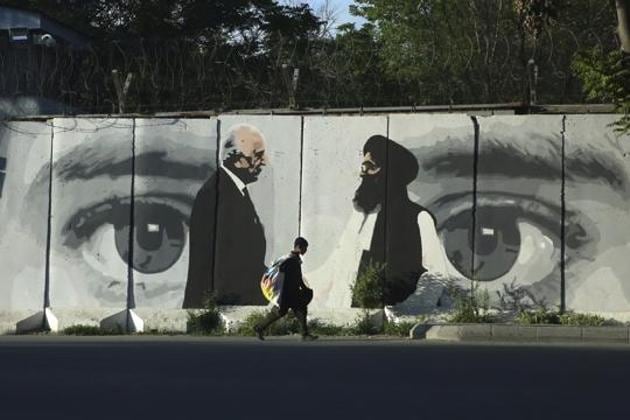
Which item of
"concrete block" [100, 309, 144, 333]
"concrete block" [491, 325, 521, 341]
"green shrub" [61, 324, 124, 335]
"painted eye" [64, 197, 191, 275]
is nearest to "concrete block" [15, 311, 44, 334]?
"green shrub" [61, 324, 124, 335]

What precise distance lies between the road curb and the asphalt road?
44.6 inches

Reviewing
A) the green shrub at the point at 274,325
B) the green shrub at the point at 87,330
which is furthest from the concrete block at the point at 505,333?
the green shrub at the point at 87,330

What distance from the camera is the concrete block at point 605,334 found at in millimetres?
14133

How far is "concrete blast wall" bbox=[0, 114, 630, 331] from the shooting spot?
1562 centimetres

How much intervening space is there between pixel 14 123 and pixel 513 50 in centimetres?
955

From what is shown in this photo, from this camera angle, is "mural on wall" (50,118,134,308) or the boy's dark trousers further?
"mural on wall" (50,118,134,308)

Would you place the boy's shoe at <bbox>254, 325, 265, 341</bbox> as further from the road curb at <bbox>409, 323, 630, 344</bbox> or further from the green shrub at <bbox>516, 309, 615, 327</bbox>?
the green shrub at <bbox>516, 309, 615, 327</bbox>

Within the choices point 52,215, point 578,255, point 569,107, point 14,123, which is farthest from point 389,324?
point 14,123

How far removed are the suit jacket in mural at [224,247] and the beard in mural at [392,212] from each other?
190 centimetres

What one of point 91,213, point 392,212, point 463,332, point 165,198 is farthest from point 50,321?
point 463,332

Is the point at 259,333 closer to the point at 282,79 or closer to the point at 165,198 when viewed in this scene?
the point at 165,198

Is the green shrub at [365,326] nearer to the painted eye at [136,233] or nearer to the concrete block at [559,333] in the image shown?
the concrete block at [559,333]

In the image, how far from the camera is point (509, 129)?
52.2 ft

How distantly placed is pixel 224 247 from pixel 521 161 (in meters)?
5.46
